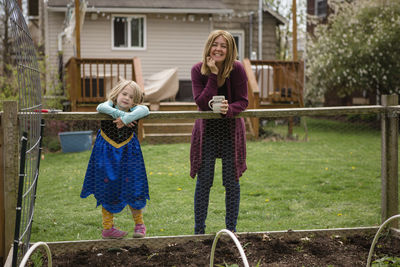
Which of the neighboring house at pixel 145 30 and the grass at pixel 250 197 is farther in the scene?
the neighboring house at pixel 145 30

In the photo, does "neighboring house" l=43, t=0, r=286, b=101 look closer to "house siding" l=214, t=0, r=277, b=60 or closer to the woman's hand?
"house siding" l=214, t=0, r=277, b=60

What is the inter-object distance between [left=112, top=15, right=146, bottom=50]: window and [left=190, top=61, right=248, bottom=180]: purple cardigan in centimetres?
1166

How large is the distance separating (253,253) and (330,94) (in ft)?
62.9

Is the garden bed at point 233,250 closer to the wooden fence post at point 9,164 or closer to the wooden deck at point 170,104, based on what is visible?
the wooden fence post at point 9,164

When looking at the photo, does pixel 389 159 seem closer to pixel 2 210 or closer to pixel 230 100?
pixel 230 100

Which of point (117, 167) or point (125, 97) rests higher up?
point (125, 97)

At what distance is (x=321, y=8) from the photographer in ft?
74.0

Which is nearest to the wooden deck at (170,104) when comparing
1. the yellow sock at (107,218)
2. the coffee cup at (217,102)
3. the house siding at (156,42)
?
the house siding at (156,42)

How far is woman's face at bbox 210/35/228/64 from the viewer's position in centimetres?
349

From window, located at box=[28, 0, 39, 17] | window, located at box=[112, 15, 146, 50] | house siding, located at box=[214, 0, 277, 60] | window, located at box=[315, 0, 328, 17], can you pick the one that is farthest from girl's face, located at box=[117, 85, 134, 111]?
window, located at box=[315, 0, 328, 17]

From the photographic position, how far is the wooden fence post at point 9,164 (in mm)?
3125

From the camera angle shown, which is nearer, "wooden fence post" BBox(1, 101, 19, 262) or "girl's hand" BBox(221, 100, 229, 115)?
"wooden fence post" BBox(1, 101, 19, 262)

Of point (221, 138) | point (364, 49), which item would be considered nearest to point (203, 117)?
point (221, 138)

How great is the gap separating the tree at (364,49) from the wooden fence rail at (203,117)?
9264 millimetres
